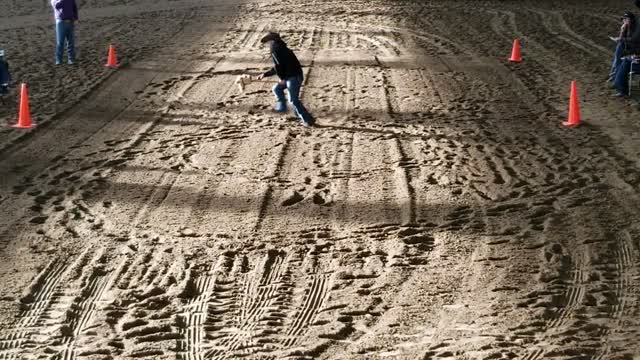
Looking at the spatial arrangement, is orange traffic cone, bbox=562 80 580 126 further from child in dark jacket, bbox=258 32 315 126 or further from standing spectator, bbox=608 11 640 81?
child in dark jacket, bbox=258 32 315 126

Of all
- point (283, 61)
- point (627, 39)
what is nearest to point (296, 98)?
point (283, 61)

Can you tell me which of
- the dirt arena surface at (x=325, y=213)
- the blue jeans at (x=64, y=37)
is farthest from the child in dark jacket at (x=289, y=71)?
the blue jeans at (x=64, y=37)

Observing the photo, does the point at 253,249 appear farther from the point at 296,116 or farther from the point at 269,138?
the point at 296,116

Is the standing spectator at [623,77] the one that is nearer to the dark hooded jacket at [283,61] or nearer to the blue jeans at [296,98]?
the blue jeans at [296,98]

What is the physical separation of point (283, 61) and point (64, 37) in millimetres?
6658

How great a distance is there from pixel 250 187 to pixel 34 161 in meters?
3.10

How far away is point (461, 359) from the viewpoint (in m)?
7.13

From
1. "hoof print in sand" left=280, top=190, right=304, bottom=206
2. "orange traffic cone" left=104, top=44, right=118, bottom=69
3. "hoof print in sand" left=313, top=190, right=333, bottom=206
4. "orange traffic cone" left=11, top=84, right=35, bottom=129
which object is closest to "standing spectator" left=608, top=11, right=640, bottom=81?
"hoof print in sand" left=313, top=190, right=333, bottom=206

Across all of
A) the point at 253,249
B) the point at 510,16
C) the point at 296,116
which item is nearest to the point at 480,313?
the point at 253,249

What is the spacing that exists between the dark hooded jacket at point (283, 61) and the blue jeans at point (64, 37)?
254 inches

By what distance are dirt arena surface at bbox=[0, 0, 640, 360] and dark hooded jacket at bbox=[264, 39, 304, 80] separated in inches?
30.1

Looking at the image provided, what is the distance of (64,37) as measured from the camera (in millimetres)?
18906

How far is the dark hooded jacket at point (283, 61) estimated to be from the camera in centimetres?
1406

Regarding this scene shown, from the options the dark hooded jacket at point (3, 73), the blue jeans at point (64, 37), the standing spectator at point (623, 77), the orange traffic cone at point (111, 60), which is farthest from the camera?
the orange traffic cone at point (111, 60)
